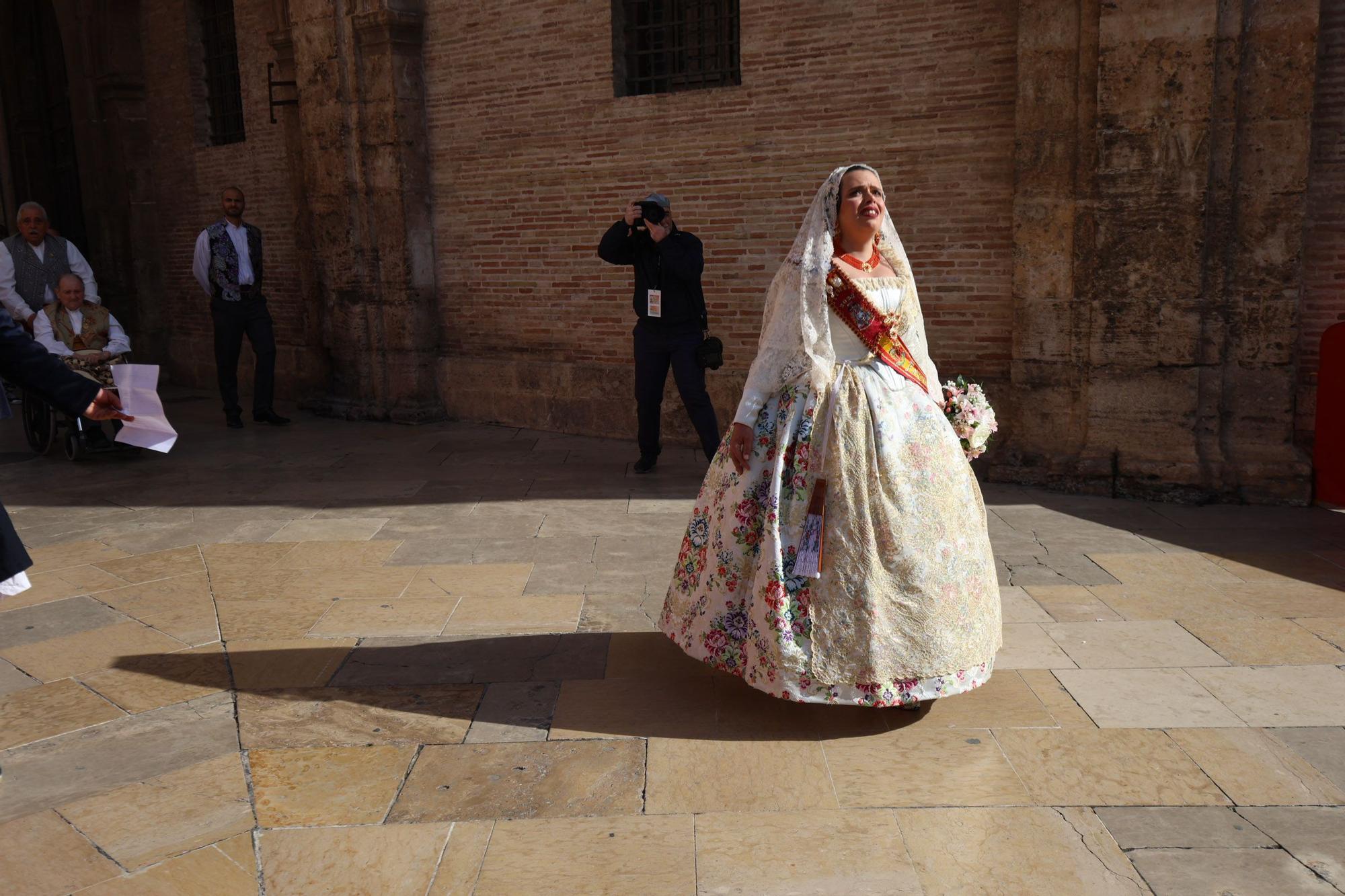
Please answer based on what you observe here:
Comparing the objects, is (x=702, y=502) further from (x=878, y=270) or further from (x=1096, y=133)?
(x=1096, y=133)

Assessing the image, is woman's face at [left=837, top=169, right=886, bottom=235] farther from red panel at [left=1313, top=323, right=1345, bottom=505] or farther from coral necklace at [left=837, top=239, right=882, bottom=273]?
red panel at [left=1313, top=323, right=1345, bottom=505]

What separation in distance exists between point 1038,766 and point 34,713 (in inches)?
136

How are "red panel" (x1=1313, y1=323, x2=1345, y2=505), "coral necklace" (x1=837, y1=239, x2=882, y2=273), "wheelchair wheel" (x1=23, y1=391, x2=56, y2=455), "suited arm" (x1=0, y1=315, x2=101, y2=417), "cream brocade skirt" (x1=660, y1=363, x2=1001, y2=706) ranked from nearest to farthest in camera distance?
"suited arm" (x1=0, y1=315, x2=101, y2=417), "cream brocade skirt" (x1=660, y1=363, x2=1001, y2=706), "coral necklace" (x1=837, y1=239, x2=882, y2=273), "red panel" (x1=1313, y1=323, x2=1345, y2=505), "wheelchair wheel" (x1=23, y1=391, x2=56, y2=455)

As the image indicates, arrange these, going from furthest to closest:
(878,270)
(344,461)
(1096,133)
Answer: (344,461), (1096,133), (878,270)

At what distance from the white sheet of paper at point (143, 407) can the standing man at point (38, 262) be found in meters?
5.52

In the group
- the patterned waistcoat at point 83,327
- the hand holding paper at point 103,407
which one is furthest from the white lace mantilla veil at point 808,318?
the patterned waistcoat at point 83,327

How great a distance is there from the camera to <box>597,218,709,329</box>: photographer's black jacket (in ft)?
24.2

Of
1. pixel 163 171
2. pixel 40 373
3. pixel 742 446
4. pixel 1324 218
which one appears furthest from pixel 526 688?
pixel 163 171

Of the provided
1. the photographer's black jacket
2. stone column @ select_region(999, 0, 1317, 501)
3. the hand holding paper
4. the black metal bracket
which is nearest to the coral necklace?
the hand holding paper

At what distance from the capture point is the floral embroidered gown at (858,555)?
3650 millimetres

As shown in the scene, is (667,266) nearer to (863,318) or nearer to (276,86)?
(863,318)

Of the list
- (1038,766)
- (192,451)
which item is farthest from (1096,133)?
(192,451)

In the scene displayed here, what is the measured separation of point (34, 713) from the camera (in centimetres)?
414

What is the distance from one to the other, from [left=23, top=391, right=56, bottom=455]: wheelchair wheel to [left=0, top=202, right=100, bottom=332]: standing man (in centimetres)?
72
